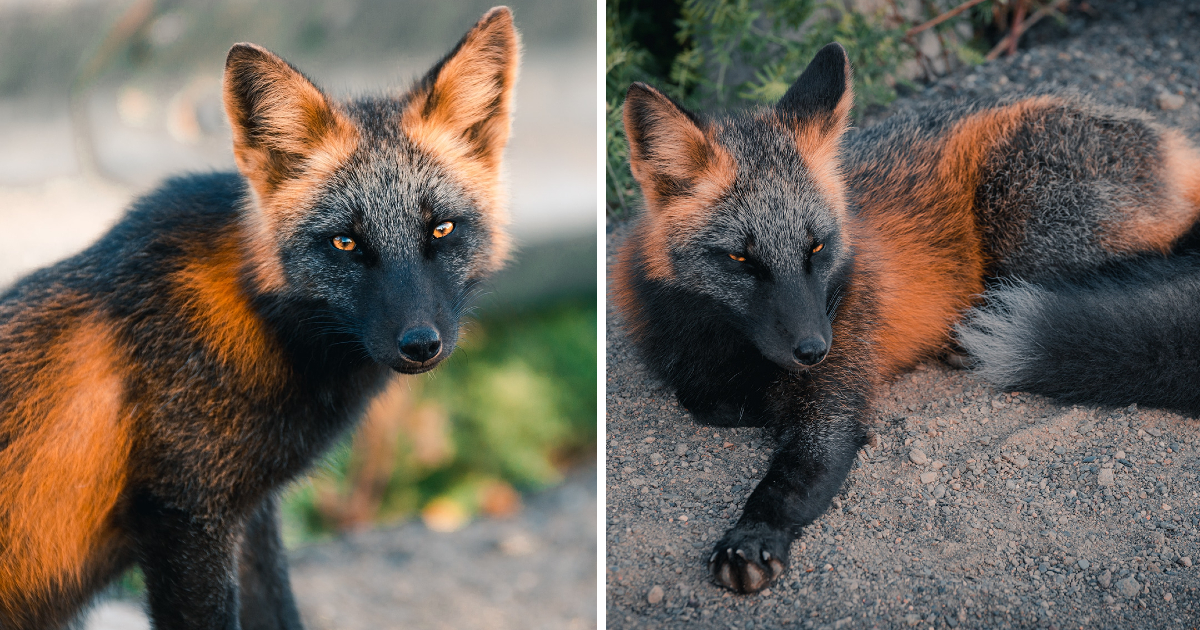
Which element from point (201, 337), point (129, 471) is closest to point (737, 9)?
point (201, 337)

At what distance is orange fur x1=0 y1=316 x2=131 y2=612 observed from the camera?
78.5 inches

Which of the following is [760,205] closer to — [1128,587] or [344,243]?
[344,243]

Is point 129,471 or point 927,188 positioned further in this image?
point 927,188

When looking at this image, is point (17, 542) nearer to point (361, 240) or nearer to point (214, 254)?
point (214, 254)

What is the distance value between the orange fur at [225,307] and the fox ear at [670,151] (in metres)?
1.16

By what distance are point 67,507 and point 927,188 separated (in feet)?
9.47

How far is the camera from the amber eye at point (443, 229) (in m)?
2.01

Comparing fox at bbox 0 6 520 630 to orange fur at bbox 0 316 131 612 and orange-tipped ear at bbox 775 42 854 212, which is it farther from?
orange-tipped ear at bbox 775 42 854 212

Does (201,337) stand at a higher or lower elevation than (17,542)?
higher

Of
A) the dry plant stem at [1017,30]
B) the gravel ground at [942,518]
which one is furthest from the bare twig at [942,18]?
the gravel ground at [942,518]

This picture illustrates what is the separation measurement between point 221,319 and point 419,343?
60cm

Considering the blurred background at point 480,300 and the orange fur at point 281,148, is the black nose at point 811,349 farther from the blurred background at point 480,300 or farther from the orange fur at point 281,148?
the orange fur at point 281,148

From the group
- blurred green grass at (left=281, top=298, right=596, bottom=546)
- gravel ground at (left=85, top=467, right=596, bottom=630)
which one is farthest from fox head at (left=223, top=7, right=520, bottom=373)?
blurred green grass at (left=281, top=298, right=596, bottom=546)

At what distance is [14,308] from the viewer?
6.76 ft
